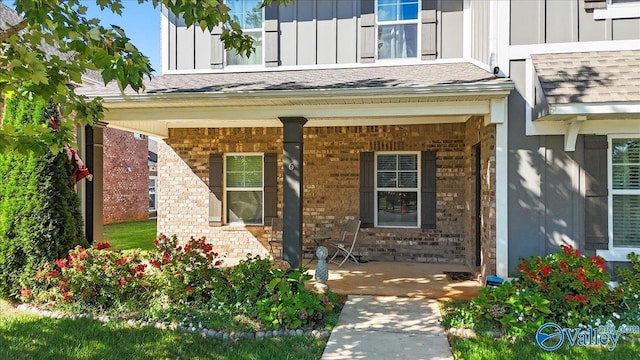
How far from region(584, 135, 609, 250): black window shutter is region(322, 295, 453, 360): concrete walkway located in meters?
2.16

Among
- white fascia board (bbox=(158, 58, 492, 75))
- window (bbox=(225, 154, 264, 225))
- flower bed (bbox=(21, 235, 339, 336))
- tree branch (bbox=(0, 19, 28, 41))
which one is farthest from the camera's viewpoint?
window (bbox=(225, 154, 264, 225))

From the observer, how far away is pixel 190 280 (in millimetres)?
4926

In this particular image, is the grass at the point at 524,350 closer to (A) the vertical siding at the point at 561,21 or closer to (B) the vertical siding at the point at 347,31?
(A) the vertical siding at the point at 561,21

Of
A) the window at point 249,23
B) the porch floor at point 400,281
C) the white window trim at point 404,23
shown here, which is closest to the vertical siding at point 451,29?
the white window trim at point 404,23

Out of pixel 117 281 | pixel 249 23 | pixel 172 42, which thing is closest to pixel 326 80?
pixel 249 23

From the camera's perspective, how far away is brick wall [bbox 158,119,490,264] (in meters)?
7.66

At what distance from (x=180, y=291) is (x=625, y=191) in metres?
5.56

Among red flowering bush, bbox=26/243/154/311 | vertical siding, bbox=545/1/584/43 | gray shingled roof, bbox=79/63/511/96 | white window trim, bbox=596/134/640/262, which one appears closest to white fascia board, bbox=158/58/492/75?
gray shingled roof, bbox=79/63/511/96

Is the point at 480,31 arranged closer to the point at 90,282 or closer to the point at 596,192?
the point at 596,192

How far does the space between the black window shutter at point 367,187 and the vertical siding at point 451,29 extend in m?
2.30

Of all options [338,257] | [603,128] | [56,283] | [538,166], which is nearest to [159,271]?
[56,283]

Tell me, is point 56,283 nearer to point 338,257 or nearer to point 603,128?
point 338,257

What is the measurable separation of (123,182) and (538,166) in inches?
612

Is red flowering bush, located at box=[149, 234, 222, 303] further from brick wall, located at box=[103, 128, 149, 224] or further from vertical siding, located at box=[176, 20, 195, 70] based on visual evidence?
brick wall, located at box=[103, 128, 149, 224]
